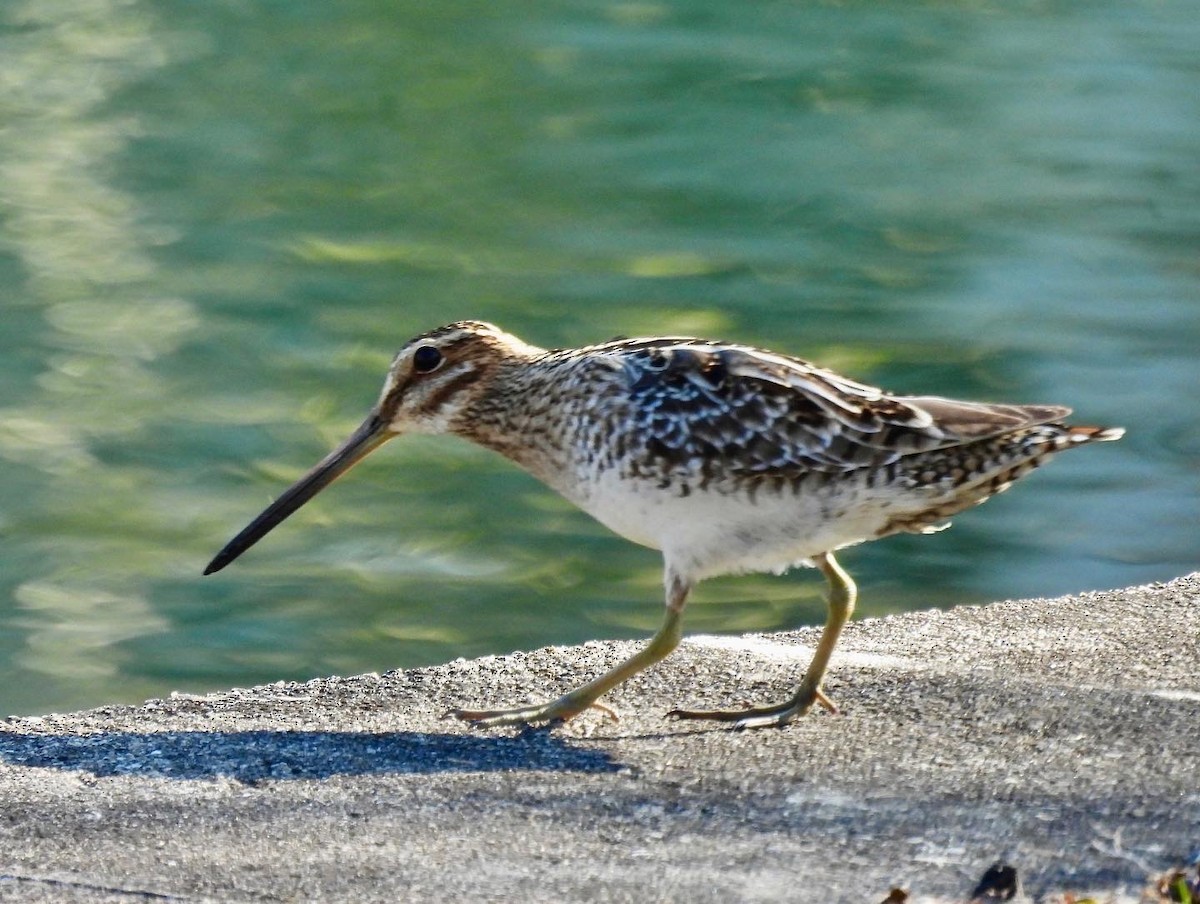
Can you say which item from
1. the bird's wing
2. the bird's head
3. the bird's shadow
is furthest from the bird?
the bird's head

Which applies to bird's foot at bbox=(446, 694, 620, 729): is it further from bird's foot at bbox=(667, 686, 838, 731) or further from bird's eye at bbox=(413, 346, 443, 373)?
bird's eye at bbox=(413, 346, 443, 373)

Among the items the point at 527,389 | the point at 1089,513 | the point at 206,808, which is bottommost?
the point at 1089,513

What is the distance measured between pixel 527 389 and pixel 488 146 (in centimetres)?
809

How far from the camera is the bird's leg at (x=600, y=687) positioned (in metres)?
5.73

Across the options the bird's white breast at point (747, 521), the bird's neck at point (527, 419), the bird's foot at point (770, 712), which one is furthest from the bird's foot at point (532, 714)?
the bird's neck at point (527, 419)

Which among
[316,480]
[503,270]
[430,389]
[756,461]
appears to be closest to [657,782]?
[756,461]

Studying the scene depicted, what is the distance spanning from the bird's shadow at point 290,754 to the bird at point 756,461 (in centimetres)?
26

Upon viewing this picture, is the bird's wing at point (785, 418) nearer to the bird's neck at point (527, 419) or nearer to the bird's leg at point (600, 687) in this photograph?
the bird's neck at point (527, 419)

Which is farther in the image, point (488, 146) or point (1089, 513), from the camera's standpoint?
point (488, 146)

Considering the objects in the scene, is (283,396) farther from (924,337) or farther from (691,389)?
(691,389)

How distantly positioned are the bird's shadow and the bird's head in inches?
31.4

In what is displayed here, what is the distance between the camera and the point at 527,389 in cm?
616

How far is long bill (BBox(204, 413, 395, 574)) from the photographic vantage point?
642 centimetres

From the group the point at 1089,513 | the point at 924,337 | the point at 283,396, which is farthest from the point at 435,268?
the point at 1089,513
